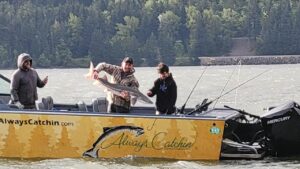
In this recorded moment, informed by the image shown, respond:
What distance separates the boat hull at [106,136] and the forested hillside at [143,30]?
5223 inches

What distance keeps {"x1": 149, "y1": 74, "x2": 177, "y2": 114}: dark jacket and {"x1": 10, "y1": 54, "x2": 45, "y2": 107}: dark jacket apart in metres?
1.98

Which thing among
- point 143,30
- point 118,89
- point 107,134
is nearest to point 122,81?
point 118,89

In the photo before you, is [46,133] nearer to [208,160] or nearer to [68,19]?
[208,160]

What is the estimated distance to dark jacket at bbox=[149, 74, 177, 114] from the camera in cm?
1295

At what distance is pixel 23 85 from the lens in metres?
12.8

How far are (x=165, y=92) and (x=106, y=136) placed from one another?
1.31m

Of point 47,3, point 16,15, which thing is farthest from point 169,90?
point 47,3

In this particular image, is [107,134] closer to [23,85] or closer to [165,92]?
[165,92]

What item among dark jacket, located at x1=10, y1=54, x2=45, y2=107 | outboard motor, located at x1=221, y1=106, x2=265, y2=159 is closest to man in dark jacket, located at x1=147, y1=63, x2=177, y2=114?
outboard motor, located at x1=221, y1=106, x2=265, y2=159

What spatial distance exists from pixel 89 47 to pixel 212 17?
2825cm

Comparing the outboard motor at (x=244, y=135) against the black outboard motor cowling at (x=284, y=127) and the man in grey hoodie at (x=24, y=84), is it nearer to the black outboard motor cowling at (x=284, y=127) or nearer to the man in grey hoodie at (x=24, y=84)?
the black outboard motor cowling at (x=284, y=127)

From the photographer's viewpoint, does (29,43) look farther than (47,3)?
No

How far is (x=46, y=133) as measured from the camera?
12438 mm

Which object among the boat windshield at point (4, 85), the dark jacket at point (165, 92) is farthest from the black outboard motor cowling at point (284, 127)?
the boat windshield at point (4, 85)
